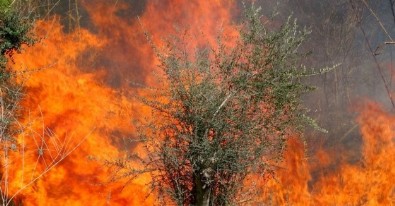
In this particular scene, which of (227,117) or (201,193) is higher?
(227,117)

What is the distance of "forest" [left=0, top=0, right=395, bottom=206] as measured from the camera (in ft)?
44.7

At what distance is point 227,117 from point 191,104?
4.19ft

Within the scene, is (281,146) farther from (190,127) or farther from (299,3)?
(299,3)

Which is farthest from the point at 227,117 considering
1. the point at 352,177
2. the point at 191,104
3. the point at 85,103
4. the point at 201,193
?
the point at 352,177

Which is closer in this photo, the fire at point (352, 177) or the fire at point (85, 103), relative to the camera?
the fire at point (85, 103)

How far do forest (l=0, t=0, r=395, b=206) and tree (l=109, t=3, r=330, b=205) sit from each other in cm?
5

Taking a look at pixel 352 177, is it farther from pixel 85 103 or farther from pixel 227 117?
pixel 85 103

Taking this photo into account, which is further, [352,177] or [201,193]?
[352,177]

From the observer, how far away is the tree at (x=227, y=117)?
13289 millimetres

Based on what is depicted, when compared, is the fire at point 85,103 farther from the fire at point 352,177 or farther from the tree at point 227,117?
the fire at point 352,177

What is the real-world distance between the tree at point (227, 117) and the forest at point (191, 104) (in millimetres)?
49

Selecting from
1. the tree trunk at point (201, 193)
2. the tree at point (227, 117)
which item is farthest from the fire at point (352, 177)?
the tree trunk at point (201, 193)

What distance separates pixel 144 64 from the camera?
86.3ft

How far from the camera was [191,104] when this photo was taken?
534 inches
